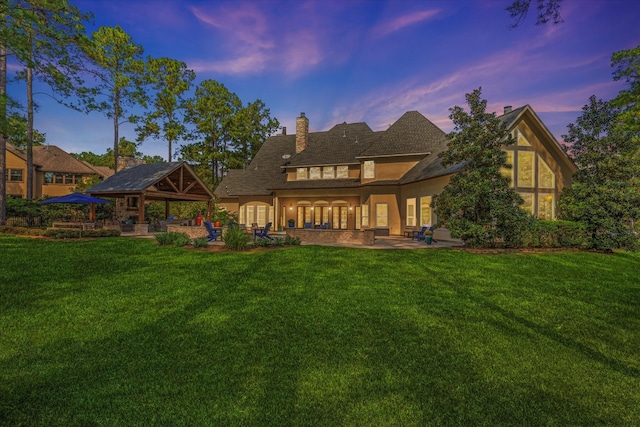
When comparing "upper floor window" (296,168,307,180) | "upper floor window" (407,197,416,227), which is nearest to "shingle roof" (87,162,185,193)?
"upper floor window" (296,168,307,180)

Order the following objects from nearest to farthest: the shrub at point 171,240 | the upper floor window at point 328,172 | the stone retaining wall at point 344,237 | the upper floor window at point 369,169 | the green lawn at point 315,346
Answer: the green lawn at point 315,346 < the shrub at point 171,240 < the stone retaining wall at point 344,237 < the upper floor window at point 369,169 < the upper floor window at point 328,172

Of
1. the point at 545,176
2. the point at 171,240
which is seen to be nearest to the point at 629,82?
the point at 545,176

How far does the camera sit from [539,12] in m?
5.82

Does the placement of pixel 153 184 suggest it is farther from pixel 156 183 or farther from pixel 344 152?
pixel 344 152

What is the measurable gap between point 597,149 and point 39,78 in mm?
21484

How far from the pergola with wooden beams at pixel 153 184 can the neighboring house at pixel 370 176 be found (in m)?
5.66

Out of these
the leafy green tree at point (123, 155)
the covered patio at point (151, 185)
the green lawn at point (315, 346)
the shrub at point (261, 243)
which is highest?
the leafy green tree at point (123, 155)

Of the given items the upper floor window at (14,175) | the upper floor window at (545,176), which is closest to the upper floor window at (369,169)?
the upper floor window at (545,176)

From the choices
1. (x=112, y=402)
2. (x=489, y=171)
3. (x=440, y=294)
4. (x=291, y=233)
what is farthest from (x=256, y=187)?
(x=112, y=402)

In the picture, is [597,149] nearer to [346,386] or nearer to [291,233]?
[291,233]

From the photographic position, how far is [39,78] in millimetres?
7809

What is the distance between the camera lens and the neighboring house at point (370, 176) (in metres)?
16.5

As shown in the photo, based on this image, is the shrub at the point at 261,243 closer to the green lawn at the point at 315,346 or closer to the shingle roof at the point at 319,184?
the green lawn at the point at 315,346

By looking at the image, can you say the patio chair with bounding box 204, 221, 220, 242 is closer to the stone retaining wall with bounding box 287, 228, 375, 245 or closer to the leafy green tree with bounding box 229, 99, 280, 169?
the stone retaining wall with bounding box 287, 228, 375, 245
